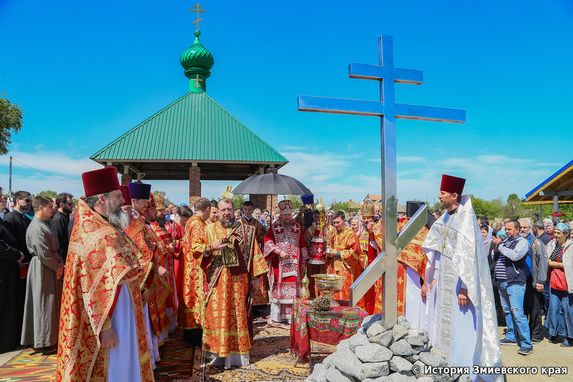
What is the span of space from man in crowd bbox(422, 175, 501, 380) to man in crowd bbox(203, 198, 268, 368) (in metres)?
2.36

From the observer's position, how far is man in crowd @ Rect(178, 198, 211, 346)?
6.18m

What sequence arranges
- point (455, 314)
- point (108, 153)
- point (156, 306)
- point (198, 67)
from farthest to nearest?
point (198, 67) → point (108, 153) → point (156, 306) → point (455, 314)

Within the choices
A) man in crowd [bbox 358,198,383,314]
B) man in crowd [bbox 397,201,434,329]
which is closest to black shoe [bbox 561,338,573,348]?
man in crowd [bbox 358,198,383,314]

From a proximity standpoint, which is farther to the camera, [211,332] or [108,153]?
[108,153]

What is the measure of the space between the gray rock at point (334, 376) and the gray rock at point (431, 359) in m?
0.62

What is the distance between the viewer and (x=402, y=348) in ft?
11.2

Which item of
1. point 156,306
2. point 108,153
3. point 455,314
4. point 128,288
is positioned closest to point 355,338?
point 455,314

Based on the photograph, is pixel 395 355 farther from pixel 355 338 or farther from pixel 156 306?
pixel 156 306

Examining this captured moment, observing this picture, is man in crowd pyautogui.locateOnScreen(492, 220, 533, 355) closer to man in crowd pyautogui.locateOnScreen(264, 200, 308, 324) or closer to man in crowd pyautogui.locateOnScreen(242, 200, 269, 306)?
man in crowd pyautogui.locateOnScreen(264, 200, 308, 324)

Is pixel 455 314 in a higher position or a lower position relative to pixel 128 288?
lower

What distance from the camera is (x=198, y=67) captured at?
2197 centimetres

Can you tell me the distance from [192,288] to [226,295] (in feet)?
6.14

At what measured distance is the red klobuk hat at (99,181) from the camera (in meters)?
3.47

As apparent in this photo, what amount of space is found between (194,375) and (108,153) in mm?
13269
